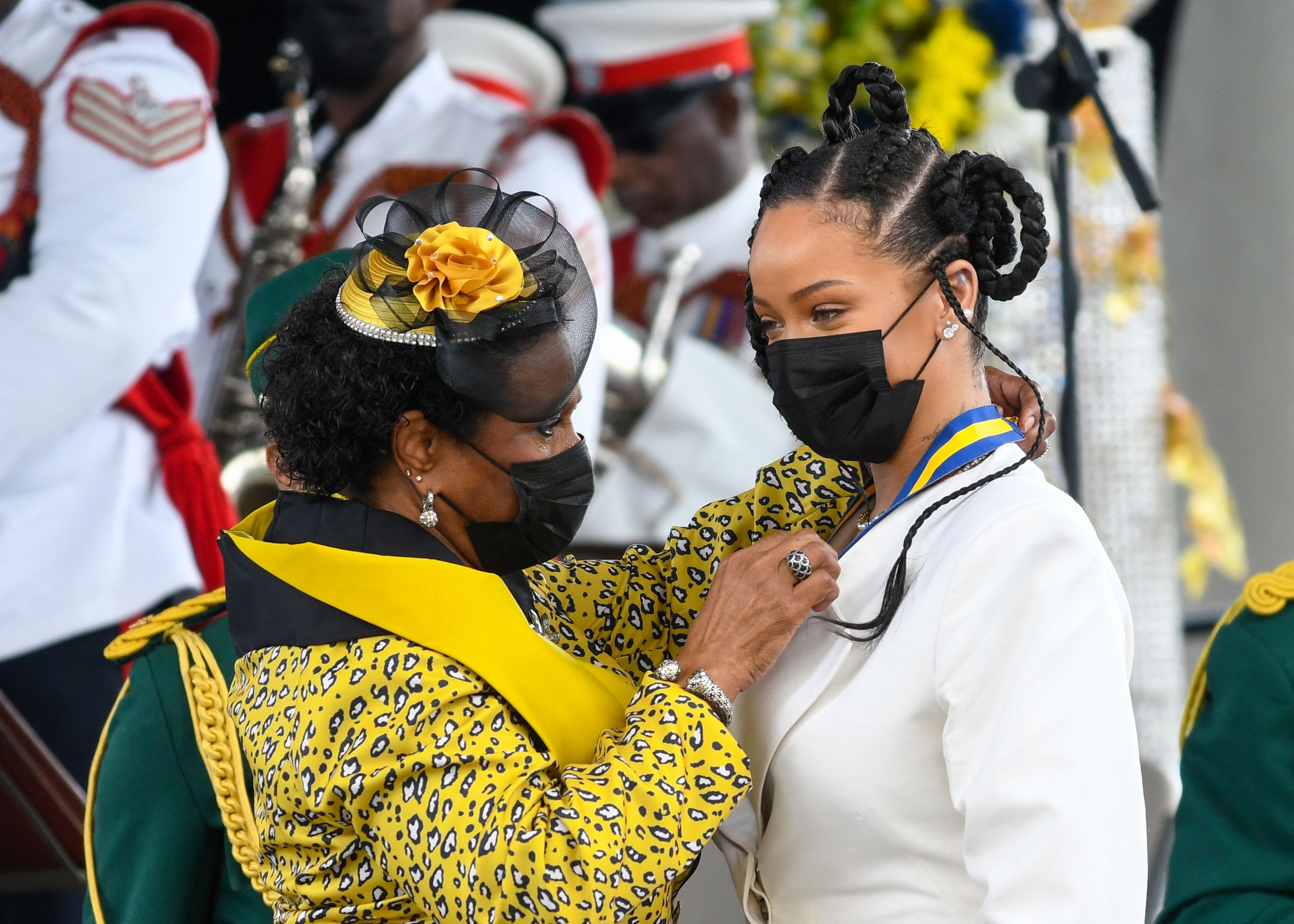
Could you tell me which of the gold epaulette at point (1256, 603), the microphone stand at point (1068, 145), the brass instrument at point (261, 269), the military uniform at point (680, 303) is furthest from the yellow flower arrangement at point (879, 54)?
the gold epaulette at point (1256, 603)

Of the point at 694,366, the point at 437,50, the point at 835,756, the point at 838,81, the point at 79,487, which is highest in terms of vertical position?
the point at 838,81

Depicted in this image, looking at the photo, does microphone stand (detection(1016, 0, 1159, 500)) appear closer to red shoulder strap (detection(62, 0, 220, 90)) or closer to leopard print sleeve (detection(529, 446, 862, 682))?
leopard print sleeve (detection(529, 446, 862, 682))

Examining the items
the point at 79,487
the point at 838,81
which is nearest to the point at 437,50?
the point at 79,487

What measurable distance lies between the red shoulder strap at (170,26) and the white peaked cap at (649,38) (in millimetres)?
1204

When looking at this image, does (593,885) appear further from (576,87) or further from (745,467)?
(576,87)

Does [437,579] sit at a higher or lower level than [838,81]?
lower

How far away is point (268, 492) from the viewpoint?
11.1ft

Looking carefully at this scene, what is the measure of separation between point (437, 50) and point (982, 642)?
115 inches

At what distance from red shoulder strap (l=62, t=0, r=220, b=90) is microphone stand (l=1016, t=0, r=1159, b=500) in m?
1.74

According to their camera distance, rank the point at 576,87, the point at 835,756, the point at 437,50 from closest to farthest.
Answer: the point at 835,756, the point at 437,50, the point at 576,87

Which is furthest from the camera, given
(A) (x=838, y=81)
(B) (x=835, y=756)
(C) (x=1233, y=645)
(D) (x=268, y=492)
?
(D) (x=268, y=492)

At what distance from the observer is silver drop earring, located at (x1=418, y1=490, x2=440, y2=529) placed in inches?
63.4

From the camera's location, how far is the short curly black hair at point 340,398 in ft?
5.03

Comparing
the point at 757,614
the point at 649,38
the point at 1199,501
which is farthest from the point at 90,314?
the point at 1199,501
